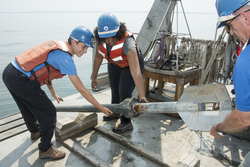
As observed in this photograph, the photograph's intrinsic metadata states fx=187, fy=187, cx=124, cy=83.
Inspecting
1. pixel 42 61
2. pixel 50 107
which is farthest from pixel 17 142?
pixel 42 61

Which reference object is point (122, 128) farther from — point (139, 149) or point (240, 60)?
point (240, 60)

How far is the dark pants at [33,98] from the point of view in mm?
1999

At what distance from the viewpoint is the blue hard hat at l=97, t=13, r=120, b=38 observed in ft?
7.95

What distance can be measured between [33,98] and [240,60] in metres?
1.98

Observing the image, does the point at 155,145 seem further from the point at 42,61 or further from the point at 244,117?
the point at 42,61

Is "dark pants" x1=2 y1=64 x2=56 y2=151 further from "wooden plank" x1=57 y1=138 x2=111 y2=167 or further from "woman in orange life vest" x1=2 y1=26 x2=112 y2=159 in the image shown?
"wooden plank" x1=57 y1=138 x2=111 y2=167

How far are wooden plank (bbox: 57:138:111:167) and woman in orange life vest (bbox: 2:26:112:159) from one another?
0.82 ft

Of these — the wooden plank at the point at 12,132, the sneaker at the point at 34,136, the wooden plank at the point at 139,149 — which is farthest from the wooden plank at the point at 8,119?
the wooden plank at the point at 139,149

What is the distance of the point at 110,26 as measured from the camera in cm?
243

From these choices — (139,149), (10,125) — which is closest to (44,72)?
(139,149)

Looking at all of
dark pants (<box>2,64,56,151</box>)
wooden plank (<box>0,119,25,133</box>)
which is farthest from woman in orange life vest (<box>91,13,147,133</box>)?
wooden plank (<box>0,119,25,133</box>)

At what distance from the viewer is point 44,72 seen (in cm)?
206

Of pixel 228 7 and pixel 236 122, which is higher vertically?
pixel 228 7

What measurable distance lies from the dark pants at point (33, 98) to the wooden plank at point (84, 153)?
0.30m
